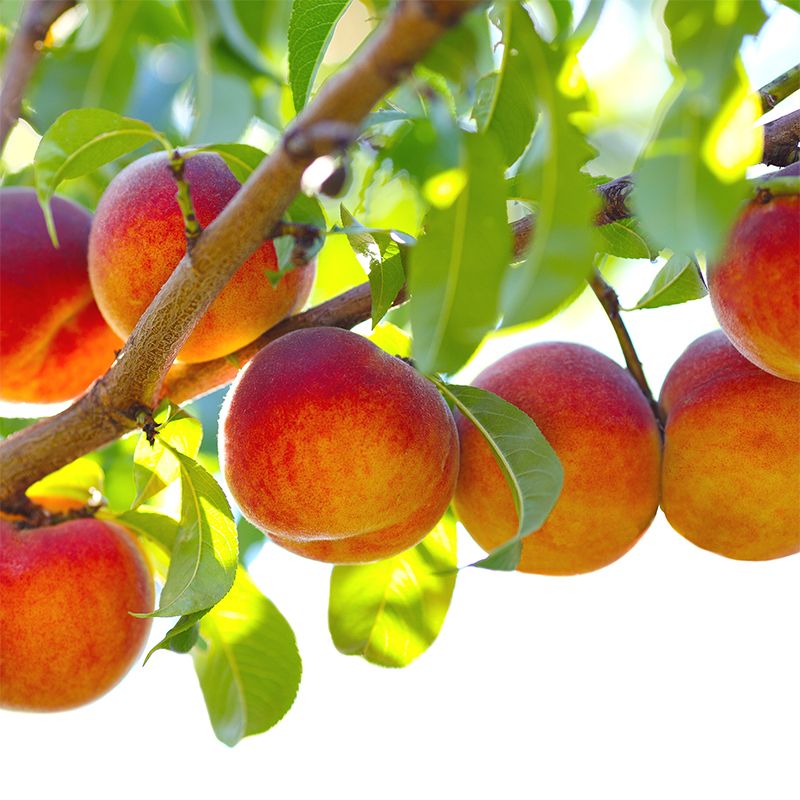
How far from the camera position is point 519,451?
1.02 metres

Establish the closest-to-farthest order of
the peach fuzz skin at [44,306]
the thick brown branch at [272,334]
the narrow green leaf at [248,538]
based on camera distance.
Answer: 1. the thick brown branch at [272,334]
2. the peach fuzz skin at [44,306]
3. the narrow green leaf at [248,538]

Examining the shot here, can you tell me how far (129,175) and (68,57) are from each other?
0.54 feet

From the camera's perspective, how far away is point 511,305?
0.62 meters

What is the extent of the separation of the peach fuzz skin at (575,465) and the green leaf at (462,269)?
0.47 metres

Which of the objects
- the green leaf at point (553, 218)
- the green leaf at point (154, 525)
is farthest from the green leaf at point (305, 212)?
the green leaf at point (154, 525)

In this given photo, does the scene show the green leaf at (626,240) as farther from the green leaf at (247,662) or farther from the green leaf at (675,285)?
the green leaf at (247,662)

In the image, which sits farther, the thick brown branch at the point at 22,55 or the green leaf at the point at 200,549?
the green leaf at the point at 200,549

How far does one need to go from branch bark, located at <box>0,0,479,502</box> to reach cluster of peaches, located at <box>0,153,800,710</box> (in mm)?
98

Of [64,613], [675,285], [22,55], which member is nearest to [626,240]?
[675,285]

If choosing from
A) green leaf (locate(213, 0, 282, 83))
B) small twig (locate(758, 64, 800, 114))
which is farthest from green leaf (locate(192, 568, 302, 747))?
small twig (locate(758, 64, 800, 114))

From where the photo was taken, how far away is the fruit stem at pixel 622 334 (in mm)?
1254

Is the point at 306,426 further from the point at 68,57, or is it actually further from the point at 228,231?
the point at 68,57

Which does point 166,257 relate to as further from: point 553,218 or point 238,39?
point 553,218

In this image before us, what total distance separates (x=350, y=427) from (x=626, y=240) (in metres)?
0.36
